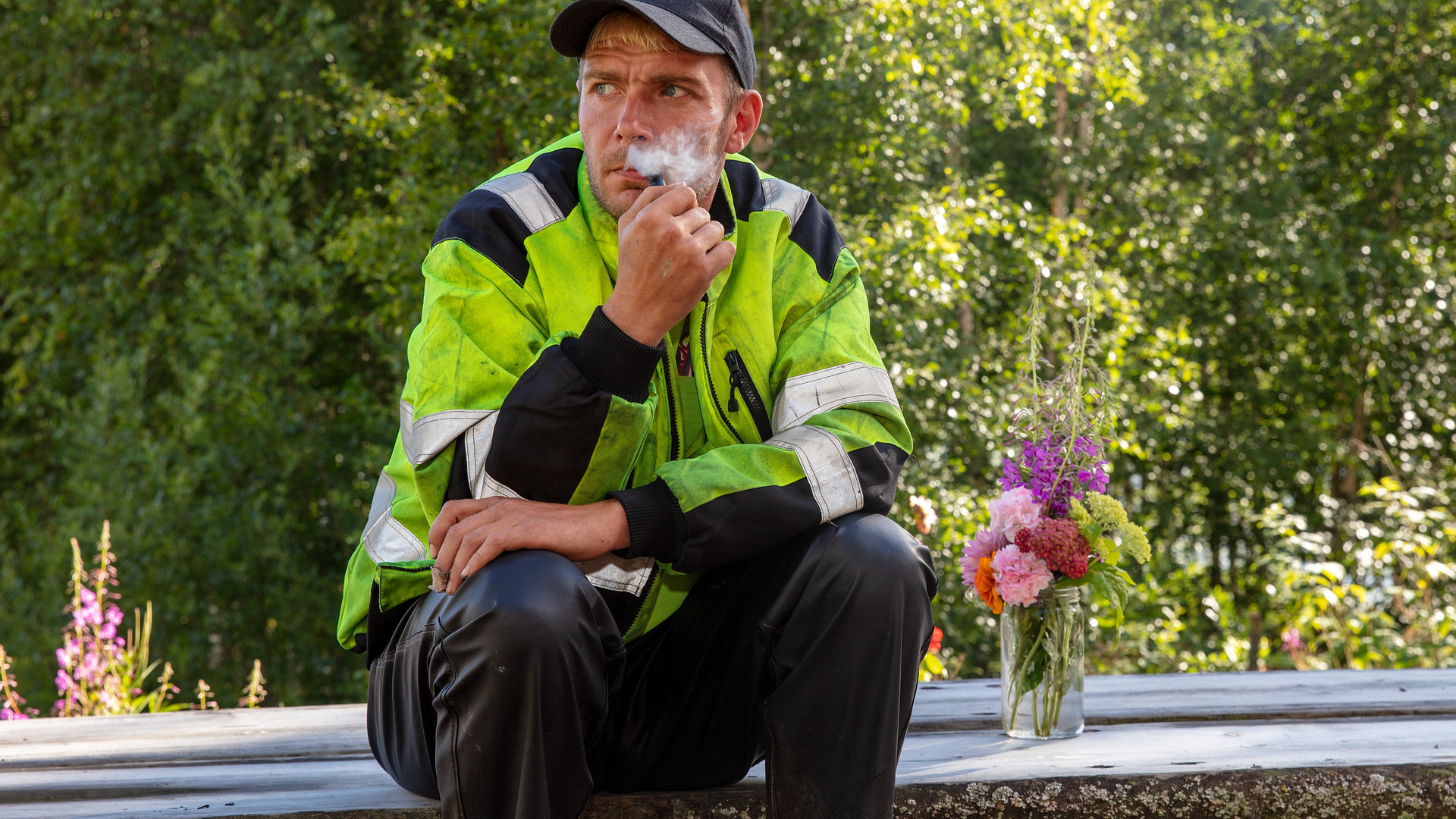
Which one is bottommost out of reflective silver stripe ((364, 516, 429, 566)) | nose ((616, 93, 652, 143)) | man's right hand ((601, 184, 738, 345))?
reflective silver stripe ((364, 516, 429, 566))

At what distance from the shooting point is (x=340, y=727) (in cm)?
224

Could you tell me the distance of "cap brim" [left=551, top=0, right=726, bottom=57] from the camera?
1.53 m

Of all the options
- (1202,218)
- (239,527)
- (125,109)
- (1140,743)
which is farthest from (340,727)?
(1202,218)

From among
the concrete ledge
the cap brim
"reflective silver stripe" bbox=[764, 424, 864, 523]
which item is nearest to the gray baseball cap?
the cap brim

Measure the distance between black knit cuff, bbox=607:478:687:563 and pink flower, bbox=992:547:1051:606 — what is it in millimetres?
745

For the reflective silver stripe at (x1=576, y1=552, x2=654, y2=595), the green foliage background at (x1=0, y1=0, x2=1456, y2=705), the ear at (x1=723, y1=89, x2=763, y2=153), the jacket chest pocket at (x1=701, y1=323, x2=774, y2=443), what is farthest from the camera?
the green foliage background at (x1=0, y1=0, x2=1456, y2=705)

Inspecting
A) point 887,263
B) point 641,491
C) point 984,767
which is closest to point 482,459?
point 641,491

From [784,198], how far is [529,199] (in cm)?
39

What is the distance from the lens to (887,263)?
433cm

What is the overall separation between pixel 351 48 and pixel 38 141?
6.51 ft

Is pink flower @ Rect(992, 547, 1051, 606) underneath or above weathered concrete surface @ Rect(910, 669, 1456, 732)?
above

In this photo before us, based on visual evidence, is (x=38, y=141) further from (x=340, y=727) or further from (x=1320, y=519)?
(x=1320, y=519)

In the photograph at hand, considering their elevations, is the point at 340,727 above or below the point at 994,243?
below

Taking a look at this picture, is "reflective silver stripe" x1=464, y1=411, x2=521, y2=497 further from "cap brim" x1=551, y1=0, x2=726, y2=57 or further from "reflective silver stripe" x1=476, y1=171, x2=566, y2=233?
"cap brim" x1=551, y1=0, x2=726, y2=57
